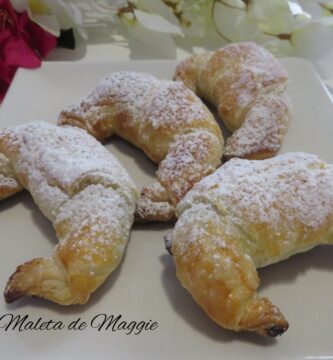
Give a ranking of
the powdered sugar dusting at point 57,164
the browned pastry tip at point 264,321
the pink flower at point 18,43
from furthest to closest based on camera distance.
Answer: the pink flower at point 18,43 → the powdered sugar dusting at point 57,164 → the browned pastry tip at point 264,321

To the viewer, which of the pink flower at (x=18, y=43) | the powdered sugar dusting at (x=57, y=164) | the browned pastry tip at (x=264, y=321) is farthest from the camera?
the pink flower at (x=18, y=43)

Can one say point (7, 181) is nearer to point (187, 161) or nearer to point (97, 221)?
point (97, 221)

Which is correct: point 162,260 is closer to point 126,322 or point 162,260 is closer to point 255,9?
point 126,322

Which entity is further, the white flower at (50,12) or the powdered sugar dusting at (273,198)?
the white flower at (50,12)

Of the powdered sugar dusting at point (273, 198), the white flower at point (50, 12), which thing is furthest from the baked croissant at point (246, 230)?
the white flower at point (50, 12)

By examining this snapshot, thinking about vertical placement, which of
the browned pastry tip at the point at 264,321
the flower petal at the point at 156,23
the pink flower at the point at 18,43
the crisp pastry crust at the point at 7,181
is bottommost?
the crisp pastry crust at the point at 7,181

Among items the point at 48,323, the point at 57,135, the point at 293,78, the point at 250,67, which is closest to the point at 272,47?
the point at 293,78

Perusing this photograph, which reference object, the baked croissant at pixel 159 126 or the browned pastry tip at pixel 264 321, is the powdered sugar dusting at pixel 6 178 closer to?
the baked croissant at pixel 159 126

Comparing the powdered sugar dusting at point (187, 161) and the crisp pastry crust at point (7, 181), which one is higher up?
the powdered sugar dusting at point (187, 161)
